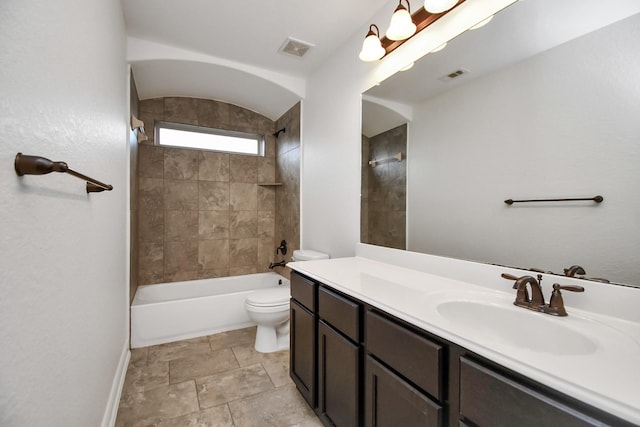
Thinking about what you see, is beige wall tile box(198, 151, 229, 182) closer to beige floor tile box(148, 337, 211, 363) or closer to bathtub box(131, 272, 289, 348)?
bathtub box(131, 272, 289, 348)

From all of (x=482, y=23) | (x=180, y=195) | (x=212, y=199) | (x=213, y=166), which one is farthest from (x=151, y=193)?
(x=482, y=23)

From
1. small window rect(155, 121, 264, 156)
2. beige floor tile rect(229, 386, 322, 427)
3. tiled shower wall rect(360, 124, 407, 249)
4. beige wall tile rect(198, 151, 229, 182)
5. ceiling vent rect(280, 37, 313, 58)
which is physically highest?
ceiling vent rect(280, 37, 313, 58)

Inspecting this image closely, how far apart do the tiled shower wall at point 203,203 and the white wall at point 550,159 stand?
8.67 feet

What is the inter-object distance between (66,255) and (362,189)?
1.76 m

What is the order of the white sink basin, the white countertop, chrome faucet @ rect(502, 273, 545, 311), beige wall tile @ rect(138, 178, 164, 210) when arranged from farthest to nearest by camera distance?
beige wall tile @ rect(138, 178, 164, 210)
chrome faucet @ rect(502, 273, 545, 311)
the white sink basin
the white countertop

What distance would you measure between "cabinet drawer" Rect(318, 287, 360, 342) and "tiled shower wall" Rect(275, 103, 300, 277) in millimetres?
1726

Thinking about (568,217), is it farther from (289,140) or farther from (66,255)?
(289,140)

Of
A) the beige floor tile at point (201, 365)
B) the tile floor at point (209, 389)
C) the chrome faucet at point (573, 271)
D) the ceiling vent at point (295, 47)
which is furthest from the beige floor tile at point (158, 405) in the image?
the ceiling vent at point (295, 47)

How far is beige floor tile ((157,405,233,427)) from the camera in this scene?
1.59 meters

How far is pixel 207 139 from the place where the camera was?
357cm

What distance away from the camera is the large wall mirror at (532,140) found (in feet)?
3.13

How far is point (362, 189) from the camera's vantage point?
86.5 inches

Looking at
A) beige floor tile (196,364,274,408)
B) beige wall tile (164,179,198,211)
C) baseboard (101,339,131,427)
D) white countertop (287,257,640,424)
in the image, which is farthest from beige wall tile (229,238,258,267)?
white countertop (287,257,640,424)

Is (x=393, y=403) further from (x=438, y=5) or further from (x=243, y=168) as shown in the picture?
(x=243, y=168)
